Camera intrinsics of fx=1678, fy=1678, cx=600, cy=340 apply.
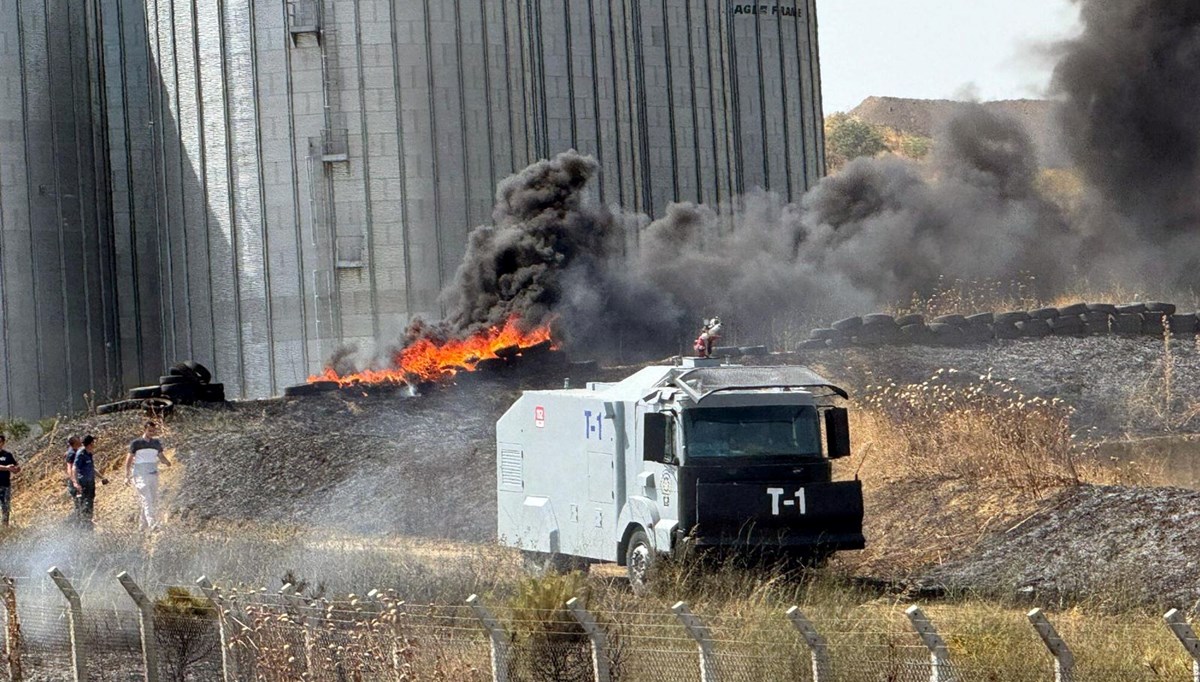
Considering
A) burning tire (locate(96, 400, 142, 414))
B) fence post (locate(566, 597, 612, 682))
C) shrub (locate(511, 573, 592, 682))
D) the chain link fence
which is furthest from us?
burning tire (locate(96, 400, 142, 414))

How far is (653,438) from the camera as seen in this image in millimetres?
16234

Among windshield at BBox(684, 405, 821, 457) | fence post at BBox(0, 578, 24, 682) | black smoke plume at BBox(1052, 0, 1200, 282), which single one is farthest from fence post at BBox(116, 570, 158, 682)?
black smoke plume at BBox(1052, 0, 1200, 282)

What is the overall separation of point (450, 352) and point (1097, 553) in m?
20.1

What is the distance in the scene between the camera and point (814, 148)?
159ft

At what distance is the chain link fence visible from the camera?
9.87 m

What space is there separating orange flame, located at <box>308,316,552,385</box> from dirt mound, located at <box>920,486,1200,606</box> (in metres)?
15.9

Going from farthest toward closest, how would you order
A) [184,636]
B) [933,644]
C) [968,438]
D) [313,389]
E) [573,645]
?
[313,389] < [968,438] < [184,636] < [573,645] < [933,644]

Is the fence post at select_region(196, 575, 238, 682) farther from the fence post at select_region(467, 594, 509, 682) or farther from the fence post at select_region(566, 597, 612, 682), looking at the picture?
the fence post at select_region(566, 597, 612, 682)

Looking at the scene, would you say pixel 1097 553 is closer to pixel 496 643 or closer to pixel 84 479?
pixel 496 643

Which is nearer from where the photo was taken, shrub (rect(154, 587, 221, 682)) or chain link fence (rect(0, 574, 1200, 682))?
chain link fence (rect(0, 574, 1200, 682))

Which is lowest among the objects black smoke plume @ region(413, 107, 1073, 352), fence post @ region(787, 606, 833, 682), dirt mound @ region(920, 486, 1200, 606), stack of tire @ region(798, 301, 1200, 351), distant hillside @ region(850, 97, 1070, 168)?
dirt mound @ region(920, 486, 1200, 606)

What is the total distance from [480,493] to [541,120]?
18.9 metres

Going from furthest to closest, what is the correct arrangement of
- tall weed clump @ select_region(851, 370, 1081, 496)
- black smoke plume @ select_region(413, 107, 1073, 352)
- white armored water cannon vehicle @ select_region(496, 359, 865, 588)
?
1. black smoke plume @ select_region(413, 107, 1073, 352)
2. tall weed clump @ select_region(851, 370, 1081, 496)
3. white armored water cannon vehicle @ select_region(496, 359, 865, 588)

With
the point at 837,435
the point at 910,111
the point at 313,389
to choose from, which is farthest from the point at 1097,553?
the point at 910,111
